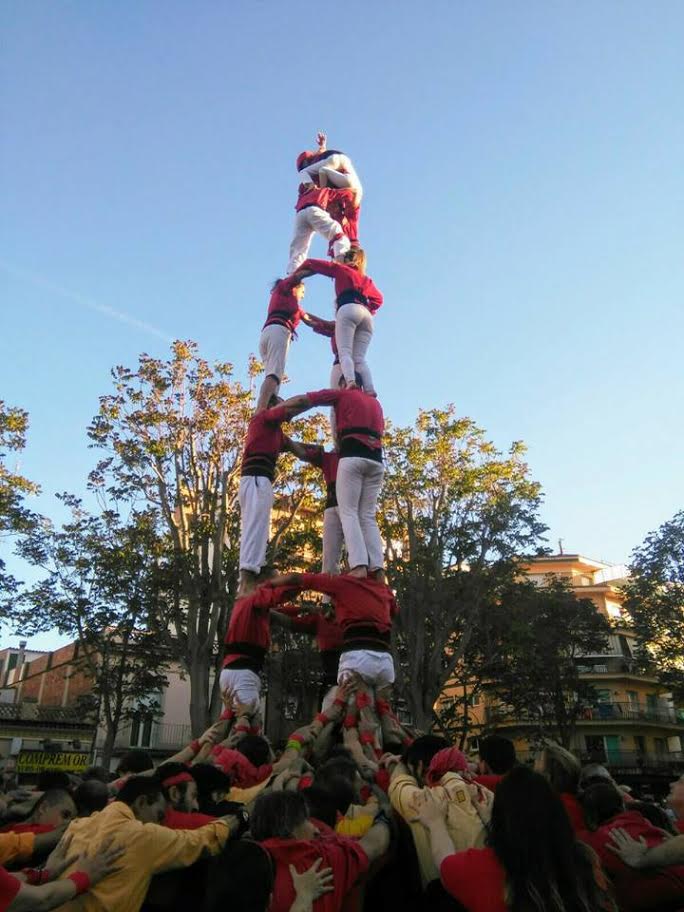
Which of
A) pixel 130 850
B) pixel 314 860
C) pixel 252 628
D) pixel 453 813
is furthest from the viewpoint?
pixel 252 628

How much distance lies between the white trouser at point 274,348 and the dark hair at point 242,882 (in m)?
8.60

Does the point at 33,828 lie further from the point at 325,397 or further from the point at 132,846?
the point at 325,397

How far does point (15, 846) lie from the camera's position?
352cm

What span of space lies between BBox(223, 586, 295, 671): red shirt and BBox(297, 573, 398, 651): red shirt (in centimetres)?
41

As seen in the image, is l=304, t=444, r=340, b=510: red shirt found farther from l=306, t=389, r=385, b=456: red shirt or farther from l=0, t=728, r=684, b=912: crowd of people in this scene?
l=0, t=728, r=684, b=912: crowd of people

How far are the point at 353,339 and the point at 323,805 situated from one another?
8.17 m

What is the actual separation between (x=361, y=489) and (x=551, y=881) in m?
7.41

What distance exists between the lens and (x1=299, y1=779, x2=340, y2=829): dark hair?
3.70 metres

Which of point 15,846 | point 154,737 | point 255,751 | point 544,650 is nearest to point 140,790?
point 15,846

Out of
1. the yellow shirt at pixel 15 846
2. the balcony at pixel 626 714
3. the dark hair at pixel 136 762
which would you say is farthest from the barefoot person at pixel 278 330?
the balcony at pixel 626 714

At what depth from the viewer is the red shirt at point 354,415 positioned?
9836 millimetres

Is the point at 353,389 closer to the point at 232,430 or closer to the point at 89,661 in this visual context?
the point at 232,430

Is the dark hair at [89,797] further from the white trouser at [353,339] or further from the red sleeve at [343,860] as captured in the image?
the white trouser at [353,339]

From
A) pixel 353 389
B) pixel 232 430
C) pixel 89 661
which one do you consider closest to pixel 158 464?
pixel 232 430
